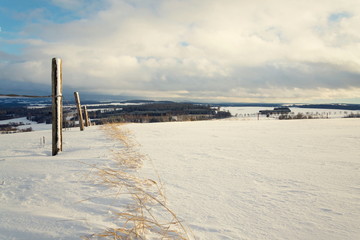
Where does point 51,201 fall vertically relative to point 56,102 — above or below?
below

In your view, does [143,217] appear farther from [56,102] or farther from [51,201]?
[56,102]

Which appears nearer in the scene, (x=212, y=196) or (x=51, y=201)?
(x=51, y=201)

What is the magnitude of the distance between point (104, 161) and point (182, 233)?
2.24 metres

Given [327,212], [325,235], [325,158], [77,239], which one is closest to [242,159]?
[325,158]

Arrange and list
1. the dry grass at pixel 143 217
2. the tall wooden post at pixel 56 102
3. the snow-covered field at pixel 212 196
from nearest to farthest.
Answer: the dry grass at pixel 143 217 → the snow-covered field at pixel 212 196 → the tall wooden post at pixel 56 102

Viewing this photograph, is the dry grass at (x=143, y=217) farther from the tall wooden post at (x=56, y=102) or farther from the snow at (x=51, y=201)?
the tall wooden post at (x=56, y=102)

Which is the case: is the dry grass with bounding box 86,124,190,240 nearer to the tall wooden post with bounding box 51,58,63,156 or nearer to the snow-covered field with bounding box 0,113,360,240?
the snow-covered field with bounding box 0,113,360,240

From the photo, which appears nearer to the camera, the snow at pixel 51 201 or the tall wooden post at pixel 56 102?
the snow at pixel 51 201

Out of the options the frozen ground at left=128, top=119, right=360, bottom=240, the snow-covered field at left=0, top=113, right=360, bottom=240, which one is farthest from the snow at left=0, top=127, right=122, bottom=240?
the frozen ground at left=128, top=119, right=360, bottom=240

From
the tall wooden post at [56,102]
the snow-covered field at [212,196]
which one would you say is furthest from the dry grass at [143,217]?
the tall wooden post at [56,102]

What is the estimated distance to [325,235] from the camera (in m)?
1.31

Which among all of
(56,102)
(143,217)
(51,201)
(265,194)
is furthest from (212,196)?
(56,102)

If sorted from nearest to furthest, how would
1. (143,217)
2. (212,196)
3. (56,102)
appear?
(143,217) → (212,196) → (56,102)

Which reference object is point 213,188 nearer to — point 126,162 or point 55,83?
point 126,162
